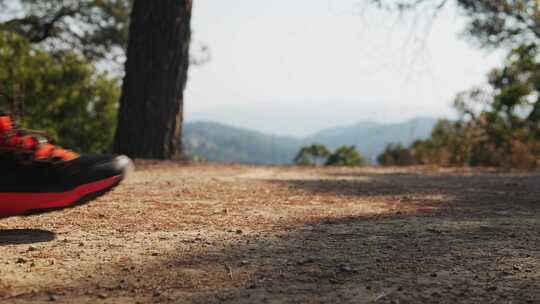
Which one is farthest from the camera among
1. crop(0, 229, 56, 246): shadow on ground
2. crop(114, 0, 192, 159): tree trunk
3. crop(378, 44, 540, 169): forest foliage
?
crop(378, 44, 540, 169): forest foliage

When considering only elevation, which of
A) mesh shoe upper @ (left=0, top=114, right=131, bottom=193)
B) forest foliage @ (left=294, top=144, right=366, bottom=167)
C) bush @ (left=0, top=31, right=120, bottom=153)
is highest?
bush @ (left=0, top=31, right=120, bottom=153)

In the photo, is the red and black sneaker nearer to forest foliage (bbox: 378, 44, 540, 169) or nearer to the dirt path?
the dirt path

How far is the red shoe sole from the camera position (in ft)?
6.31

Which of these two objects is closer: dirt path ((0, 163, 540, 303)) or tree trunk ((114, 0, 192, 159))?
dirt path ((0, 163, 540, 303))

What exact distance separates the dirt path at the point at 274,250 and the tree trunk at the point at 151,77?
2.37 meters

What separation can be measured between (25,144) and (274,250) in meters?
0.95

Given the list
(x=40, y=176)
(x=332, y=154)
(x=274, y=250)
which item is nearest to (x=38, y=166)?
(x=40, y=176)

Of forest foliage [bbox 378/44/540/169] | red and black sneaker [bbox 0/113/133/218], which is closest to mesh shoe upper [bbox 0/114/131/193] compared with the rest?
red and black sneaker [bbox 0/113/133/218]

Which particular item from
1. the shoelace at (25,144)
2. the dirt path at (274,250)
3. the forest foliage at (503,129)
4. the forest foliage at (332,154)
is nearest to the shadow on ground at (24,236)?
the dirt path at (274,250)

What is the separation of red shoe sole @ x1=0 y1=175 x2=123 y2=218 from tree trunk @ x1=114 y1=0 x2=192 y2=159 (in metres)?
3.38

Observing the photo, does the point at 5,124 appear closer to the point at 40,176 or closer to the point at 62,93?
the point at 40,176

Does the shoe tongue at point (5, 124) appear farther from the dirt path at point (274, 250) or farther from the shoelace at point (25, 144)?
the dirt path at point (274, 250)

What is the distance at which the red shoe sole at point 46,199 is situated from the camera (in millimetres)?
1923

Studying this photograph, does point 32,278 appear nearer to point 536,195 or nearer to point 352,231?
point 352,231
